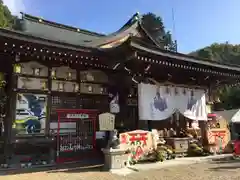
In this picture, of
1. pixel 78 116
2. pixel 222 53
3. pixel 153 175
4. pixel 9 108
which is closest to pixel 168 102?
pixel 78 116

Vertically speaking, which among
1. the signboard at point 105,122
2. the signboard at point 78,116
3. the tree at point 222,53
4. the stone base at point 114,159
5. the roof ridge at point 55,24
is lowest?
the stone base at point 114,159

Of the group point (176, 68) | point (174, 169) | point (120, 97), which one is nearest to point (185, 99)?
Result: point (176, 68)

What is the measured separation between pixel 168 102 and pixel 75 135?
15.3 ft

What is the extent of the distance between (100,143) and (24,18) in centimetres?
915

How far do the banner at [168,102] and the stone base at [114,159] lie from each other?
7.92 feet

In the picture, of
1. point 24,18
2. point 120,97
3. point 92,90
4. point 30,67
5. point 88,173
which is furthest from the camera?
point 24,18

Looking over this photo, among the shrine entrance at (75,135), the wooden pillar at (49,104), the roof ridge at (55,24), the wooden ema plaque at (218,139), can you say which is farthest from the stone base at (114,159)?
the roof ridge at (55,24)

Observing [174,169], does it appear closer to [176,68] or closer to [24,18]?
[176,68]

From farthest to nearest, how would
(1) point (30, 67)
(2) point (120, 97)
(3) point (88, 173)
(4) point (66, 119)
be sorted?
(2) point (120, 97) < (4) point (66, 119) < (1) point (30, 67) < (3) point (88, 173)

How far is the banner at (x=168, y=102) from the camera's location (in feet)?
36.3

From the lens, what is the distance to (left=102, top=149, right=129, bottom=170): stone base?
8789mm

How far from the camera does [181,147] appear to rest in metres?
11.8

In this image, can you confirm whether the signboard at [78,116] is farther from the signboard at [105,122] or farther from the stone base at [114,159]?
the stone base at [114,159]

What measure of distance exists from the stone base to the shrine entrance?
6.48ft
